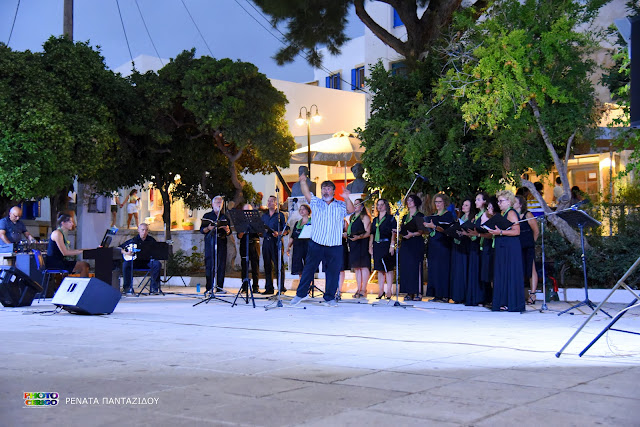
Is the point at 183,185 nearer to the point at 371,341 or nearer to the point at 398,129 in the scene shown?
the point at 398,129

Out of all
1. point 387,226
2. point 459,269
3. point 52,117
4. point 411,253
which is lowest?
point 459,269

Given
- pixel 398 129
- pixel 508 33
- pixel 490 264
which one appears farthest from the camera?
pixel 398 129

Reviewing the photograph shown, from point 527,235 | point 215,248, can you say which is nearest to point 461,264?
point 527,235

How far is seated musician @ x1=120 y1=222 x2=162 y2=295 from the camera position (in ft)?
47.7

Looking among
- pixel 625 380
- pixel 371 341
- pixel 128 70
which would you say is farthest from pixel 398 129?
pixel 128 70

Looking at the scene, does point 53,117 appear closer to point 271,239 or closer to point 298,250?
point 271,239

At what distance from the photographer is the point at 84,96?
18.5 m

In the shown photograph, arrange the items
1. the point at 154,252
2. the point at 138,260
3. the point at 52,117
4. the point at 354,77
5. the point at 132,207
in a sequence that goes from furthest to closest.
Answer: the point at 354,77 < the point at 132,207 < the point at 52,117 < the point at 138,260 < the point at 154,252

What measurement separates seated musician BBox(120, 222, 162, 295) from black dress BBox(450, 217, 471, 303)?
5977mm

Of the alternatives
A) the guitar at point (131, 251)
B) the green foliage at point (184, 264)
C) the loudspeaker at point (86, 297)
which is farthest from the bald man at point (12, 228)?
the green foliage at point (184, 264)

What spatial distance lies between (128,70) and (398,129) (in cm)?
2390

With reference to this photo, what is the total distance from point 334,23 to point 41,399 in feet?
49.7

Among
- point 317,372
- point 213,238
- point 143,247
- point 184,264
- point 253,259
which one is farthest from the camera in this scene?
point 184,264

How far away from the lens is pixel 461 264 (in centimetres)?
1220
